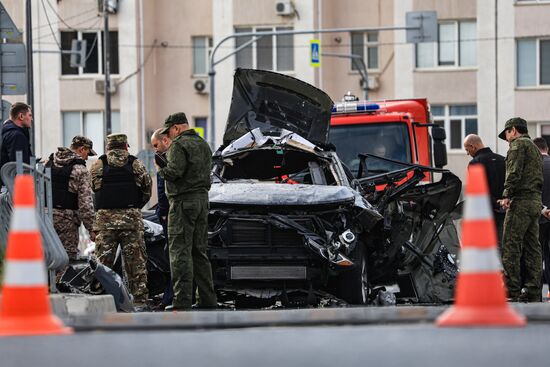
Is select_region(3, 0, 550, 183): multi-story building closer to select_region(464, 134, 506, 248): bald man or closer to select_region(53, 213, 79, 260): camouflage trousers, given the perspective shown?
select_region(464, 134, 506, 248): bald man

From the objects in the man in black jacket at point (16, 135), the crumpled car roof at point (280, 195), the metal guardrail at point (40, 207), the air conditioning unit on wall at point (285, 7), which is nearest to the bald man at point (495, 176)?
the crumpled car roof at point (280, 195)

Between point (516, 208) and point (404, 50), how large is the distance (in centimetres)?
3181

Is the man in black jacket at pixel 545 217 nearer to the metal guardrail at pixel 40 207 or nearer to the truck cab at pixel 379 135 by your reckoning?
the truck cab at pixel 379 135

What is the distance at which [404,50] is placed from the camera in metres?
45.9

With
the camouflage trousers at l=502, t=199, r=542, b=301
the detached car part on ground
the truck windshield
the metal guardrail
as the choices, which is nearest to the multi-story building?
the truck windshield

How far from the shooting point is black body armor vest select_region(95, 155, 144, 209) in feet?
45.7

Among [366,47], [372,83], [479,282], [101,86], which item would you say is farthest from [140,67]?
[479,282]

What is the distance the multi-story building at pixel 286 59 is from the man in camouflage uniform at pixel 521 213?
30.0 metres

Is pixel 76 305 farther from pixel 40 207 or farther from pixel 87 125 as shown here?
pixel 87 125

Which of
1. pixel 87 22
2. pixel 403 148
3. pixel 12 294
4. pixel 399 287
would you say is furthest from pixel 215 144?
pixel 12 294

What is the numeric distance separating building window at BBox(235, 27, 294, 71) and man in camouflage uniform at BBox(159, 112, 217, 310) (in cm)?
3467

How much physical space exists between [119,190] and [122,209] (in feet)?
0.66

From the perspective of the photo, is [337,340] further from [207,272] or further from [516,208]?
[516,208]

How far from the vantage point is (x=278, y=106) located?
1578 centimetres
